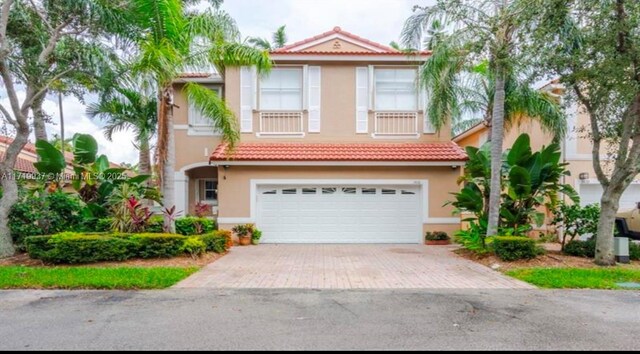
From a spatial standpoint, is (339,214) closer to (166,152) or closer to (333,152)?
(333,152)

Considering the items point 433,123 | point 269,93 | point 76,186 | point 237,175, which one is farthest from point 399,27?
point 76,186

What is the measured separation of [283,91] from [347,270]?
838cm

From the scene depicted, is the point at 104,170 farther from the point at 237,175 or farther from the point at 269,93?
the point at 269,93

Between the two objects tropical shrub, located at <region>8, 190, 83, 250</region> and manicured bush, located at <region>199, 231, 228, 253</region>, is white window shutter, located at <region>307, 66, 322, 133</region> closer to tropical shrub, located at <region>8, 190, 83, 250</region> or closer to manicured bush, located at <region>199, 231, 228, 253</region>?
manicured bush, located at <region>199, 231, 228, 253</region>

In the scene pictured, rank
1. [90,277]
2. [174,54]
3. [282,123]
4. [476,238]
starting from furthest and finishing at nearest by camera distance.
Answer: [282,123] → [476,238] → [174,54] → [90,277]

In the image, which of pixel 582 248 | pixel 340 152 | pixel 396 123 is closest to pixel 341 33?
pixel 396 123

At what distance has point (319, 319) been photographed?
18.7 ft

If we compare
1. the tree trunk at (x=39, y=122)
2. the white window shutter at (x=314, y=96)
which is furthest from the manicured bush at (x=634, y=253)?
the tree trunk at (x=39, y=122)

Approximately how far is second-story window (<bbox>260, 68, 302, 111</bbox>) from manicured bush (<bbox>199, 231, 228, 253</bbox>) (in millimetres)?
5648

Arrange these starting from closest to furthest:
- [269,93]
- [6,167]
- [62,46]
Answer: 1. [6,167]
2. [62,46]
3. [269,93]

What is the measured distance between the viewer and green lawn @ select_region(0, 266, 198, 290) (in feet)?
24.9

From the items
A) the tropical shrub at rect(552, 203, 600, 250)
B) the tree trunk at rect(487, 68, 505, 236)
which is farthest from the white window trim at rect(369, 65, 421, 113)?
the tropical shrub at rect(552, 203, 600, 250)

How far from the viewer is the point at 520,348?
4.66 m

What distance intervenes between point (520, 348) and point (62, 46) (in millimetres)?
13804
